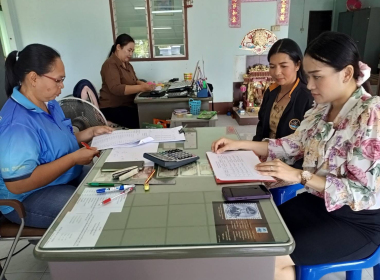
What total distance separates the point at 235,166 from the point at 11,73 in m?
0.99

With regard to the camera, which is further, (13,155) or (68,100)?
(68,100)

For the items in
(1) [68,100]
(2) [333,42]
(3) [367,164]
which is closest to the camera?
(3) [367,164]

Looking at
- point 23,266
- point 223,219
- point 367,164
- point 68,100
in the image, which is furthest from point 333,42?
point 23,266

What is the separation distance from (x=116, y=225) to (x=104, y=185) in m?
0.22

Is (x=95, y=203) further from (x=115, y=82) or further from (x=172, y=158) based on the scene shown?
(x=115, y=82)

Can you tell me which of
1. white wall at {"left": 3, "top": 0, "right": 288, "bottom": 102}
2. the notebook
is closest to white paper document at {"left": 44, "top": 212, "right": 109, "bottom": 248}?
the notebook

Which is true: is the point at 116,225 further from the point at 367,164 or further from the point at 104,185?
the point at 367,164

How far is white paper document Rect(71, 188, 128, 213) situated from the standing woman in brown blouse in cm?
188

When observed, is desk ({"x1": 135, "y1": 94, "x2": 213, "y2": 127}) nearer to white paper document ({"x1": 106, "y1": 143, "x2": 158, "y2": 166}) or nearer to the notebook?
white paper document ({"x1": 106, "y1": 143, "x2": 158, "y2": 166})

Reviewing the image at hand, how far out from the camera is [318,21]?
6.81 metres

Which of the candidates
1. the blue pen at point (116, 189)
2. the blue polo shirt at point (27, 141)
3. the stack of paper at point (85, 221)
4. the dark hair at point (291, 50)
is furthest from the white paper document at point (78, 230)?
the dark hair at point (291, 50)

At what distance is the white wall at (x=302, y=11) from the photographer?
6582mm

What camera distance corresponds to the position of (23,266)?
1.57 m

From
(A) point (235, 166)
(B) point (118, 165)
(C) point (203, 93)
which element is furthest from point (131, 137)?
(C) point (203, 93)
